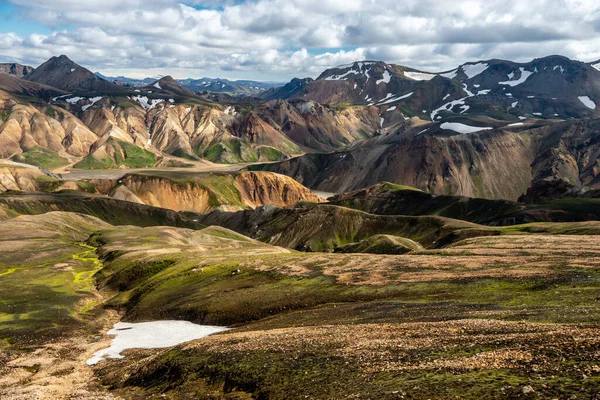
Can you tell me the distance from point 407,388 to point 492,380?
4.48 metres

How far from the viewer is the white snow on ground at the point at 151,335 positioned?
200 ft

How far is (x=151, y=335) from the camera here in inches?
2672

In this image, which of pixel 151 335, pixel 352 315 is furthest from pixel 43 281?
pixel 352 315

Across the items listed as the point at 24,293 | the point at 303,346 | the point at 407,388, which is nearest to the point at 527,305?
the point at 303,346

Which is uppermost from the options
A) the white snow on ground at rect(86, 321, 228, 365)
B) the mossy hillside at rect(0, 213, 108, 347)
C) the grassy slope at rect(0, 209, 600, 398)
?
the grassy slope at rect(0, 209, 600, 398)

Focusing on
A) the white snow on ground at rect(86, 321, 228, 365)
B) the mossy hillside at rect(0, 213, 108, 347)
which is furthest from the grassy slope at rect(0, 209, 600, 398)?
the white snow on ground at rect(86, 321, 228, 365)

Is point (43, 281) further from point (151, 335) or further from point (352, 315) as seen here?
point (352, 315)

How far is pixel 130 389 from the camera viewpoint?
4141 centimetres

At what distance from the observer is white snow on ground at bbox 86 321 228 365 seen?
200 ft

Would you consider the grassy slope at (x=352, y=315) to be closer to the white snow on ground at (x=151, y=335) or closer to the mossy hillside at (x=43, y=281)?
the mossy hillside at (x=43, y=281)

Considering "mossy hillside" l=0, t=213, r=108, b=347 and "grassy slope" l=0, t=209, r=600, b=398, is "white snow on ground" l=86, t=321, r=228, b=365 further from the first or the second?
"mossy hillside" l=0, t=213, r=108, b=347

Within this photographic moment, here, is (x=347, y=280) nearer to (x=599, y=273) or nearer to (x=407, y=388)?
(x=599, y=273)

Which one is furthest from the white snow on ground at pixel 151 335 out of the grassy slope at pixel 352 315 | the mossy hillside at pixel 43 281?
the mossy hillside at pixel 43 281

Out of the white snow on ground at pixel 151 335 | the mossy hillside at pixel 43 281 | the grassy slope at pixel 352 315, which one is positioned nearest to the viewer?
the grassy slope at pixel 352 315
